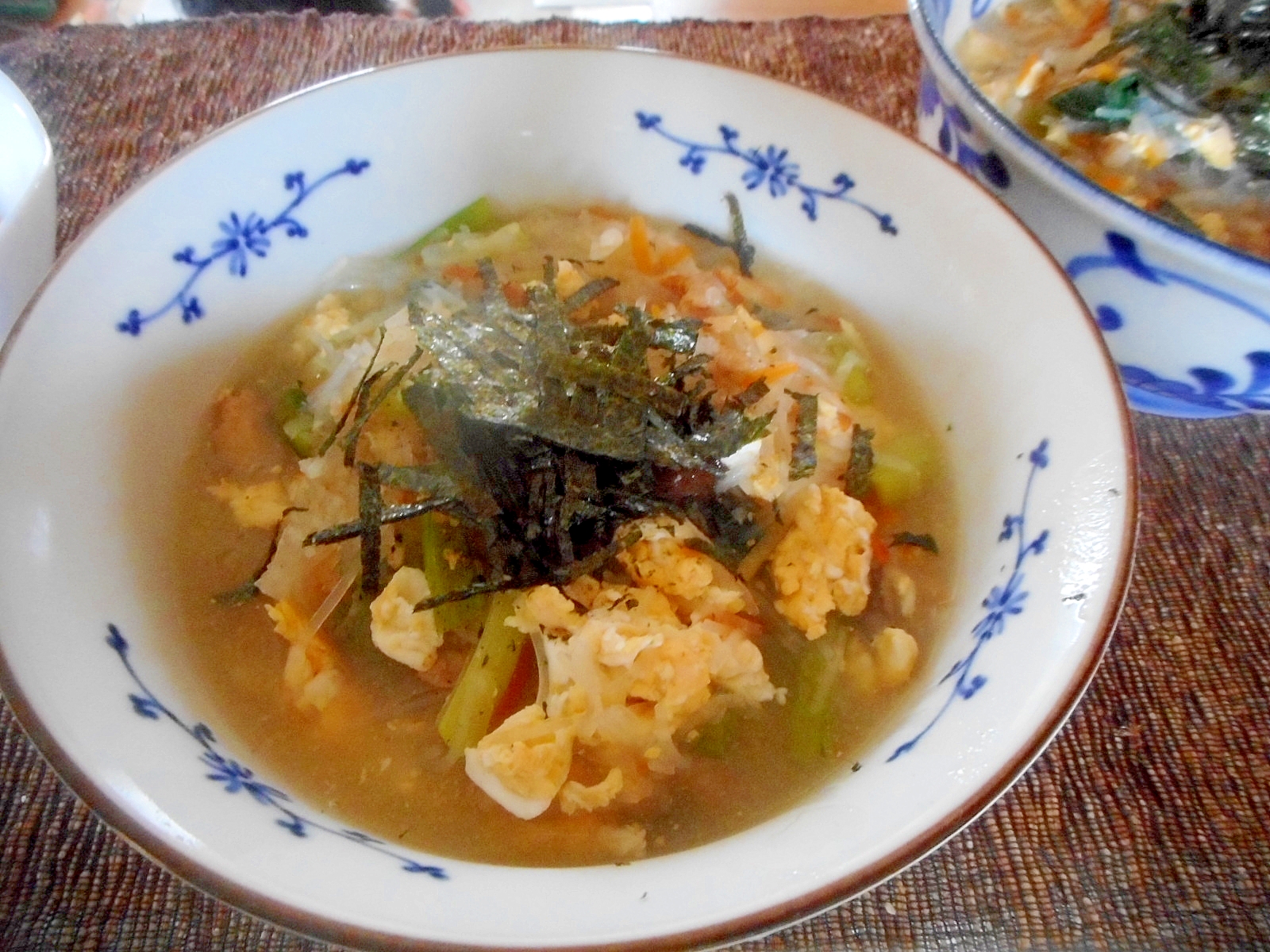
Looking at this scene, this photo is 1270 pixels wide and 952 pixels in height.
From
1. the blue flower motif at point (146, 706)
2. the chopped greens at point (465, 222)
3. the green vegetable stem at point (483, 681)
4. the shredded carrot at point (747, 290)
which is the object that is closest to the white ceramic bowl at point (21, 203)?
the chopped greens at point (465, 222)

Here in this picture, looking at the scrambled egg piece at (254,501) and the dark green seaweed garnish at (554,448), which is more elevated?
the dark green seaweed garnish at (554,448)

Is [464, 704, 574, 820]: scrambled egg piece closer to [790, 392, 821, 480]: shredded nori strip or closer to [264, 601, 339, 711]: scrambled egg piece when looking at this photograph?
[264, 601, 339, 711]: scrambled egg piece

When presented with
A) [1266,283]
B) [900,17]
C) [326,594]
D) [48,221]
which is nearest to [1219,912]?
[1266,283]

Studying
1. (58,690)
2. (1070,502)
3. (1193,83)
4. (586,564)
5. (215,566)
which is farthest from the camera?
(1193,83)

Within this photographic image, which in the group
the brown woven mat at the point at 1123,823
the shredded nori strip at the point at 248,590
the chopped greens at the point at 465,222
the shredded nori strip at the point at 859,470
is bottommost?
the brown woven mat at the point at 1123,823

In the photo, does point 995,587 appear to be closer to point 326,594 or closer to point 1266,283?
point 1266,283

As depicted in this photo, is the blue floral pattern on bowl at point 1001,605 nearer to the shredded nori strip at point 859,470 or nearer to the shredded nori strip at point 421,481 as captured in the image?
the shredded nori strip at point 859,470

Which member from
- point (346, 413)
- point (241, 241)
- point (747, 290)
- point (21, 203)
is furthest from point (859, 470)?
point (21, 203)
